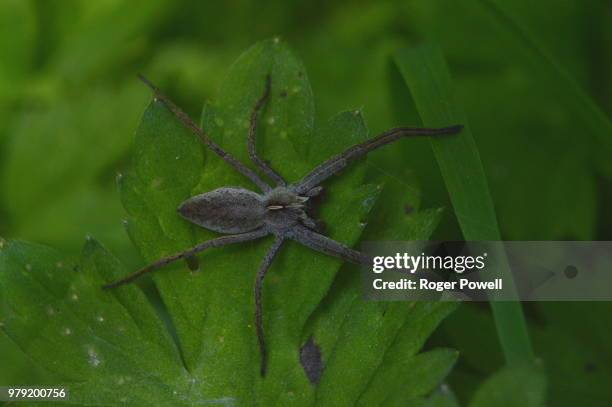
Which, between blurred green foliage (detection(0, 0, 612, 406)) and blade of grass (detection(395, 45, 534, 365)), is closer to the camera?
blade of grass (detection(395, 45, 534, 365))

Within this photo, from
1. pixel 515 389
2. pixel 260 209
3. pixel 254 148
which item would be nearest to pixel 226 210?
pixel 260 209

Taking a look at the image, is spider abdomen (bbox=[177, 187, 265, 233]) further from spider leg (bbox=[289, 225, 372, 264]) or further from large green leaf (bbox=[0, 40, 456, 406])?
spider leg (bbox=[289, 225, 372, 264])

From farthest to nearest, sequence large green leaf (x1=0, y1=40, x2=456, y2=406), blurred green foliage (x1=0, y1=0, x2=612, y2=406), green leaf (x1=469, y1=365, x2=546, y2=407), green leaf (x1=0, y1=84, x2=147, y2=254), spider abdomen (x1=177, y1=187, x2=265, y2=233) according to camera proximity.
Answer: green leaf (x1=0, y1=84, x2=147, y2=254) < blurred green foliage (x1=0, y1=0, x2=612, y2=406) < spider abdomen (x1=177, y1=187, x2=265, y2=233) < large green leaf (x1=0, y1=40, x2=456, y2=406) < green leaf (x1=469, y1=365, x2=546, y2=407)

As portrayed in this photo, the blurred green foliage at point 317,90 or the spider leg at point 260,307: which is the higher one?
the blurred green foliage at point 317,90

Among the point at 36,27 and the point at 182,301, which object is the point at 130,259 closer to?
the point at 182,301

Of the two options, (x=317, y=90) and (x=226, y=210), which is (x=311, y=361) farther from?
(x=317, y=90)
